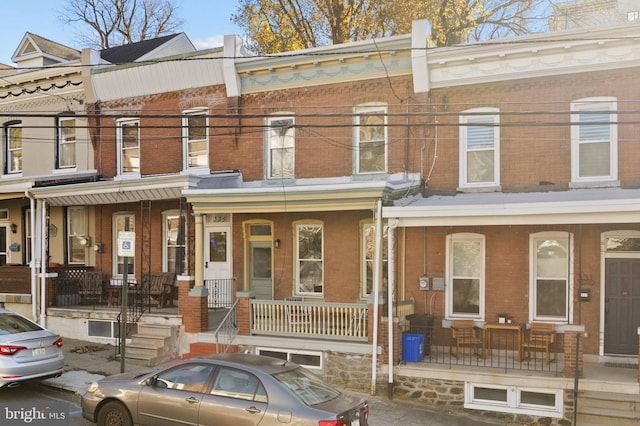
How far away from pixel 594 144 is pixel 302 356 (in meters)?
8.11

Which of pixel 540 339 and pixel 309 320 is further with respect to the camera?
pixel 309 320

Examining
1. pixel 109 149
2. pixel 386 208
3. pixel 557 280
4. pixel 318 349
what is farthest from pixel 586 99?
pixel 109 149

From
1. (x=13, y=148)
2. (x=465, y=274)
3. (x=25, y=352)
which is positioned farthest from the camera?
→ (x=13, y=148)

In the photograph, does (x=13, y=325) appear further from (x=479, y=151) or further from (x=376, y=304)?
(x=479, y=151)

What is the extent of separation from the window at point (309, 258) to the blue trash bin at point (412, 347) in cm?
389

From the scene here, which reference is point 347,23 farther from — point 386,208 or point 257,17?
point 386,208

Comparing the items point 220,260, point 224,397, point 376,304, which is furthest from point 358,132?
point 224,397

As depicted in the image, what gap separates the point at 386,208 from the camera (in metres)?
12.3

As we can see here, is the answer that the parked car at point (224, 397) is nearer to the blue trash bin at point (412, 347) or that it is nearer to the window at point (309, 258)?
the blue trash bin at point (412, 347)

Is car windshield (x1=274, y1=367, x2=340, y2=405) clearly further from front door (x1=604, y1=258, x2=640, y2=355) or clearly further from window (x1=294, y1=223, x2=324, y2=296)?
front door (x1=604, y1=258, x2=640, y2=355)

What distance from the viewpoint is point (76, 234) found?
62.6 ft

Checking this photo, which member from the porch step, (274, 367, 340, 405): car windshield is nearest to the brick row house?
the porch step

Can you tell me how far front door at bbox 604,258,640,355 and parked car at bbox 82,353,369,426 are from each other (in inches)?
279

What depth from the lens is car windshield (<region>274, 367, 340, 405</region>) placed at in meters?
7.80
